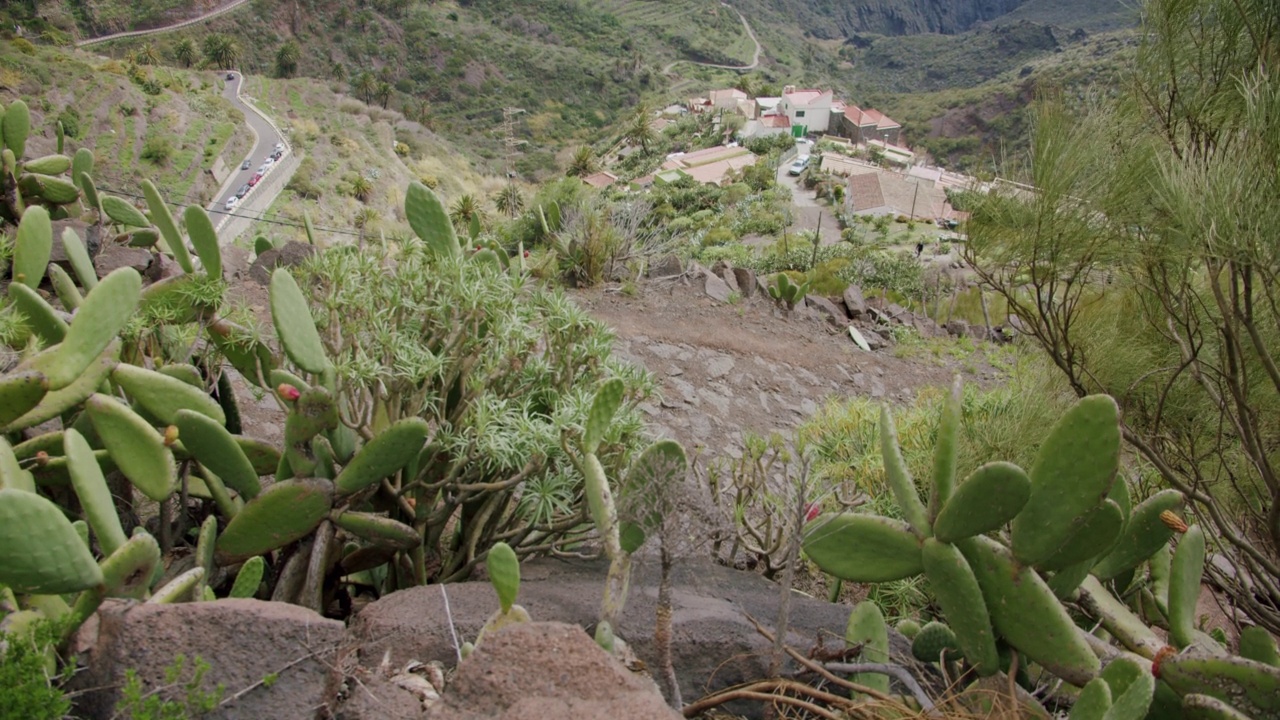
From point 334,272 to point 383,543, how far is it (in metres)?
0.96

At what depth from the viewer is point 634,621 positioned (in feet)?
7.41

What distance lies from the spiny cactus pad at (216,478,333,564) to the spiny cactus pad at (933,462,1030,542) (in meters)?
1.78

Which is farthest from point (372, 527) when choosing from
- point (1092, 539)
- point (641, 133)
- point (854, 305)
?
point (641, 133)

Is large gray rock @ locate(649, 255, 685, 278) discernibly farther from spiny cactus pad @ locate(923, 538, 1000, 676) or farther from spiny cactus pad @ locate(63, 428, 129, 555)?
spiny cactus pad @ locate(63, 428, 129, 555)

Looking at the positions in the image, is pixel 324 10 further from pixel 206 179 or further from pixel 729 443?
pixel 729 443

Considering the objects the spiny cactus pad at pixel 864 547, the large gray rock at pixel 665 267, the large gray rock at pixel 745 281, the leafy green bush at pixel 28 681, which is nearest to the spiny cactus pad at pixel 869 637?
the spiny cactus pad at pixel 864 547

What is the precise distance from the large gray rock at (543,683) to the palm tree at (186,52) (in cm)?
6044

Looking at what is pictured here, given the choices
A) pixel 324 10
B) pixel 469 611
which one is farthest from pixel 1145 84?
pixel 324 10

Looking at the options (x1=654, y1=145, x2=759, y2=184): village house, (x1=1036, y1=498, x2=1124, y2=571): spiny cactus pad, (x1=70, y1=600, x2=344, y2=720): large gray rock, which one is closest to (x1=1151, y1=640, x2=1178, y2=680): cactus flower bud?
(x1=1036, y1=498, x2=1124, y2=571): spiny cactus pad

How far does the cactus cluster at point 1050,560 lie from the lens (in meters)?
1.77

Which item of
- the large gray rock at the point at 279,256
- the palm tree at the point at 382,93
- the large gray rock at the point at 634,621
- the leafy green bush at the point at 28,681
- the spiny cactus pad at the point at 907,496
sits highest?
the spiny cactus pad at the point at 907,496

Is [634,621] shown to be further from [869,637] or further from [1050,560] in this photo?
[1050,560]

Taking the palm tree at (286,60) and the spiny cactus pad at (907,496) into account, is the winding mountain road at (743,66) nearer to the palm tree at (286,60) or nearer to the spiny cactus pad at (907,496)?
the palm tree at (286,60)

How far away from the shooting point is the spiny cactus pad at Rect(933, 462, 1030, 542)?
1758mm
